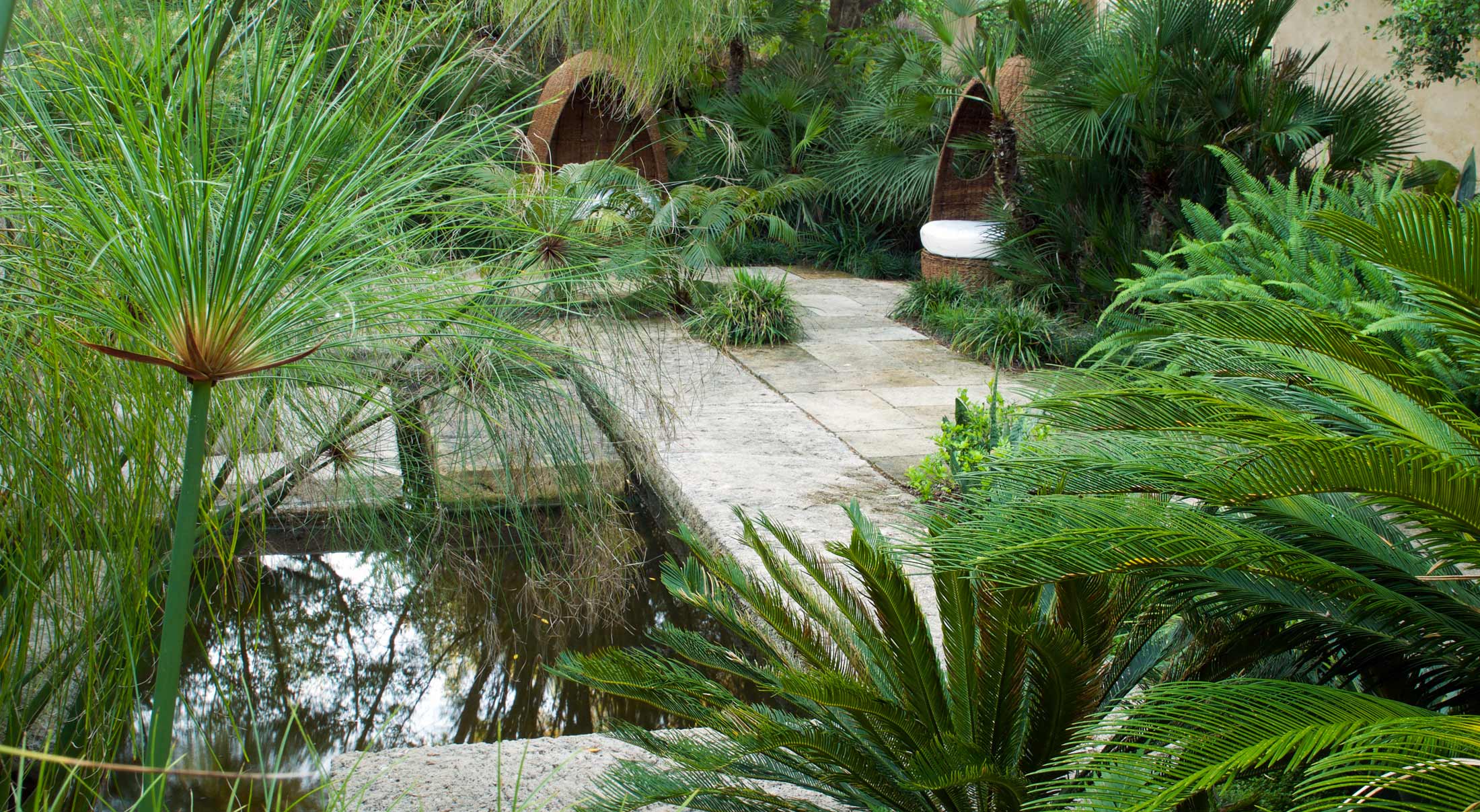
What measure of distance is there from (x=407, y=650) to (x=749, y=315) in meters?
4.23

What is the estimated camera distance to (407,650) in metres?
3.60

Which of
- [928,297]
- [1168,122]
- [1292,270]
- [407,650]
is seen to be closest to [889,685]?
[407,650]

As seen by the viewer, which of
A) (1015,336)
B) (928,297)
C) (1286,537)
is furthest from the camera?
(928,297)

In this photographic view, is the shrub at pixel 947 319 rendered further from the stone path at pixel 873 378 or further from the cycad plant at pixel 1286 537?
the cycad plant at pixel 1286 537

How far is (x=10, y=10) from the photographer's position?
2.21ft

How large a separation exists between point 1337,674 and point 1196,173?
17.5ft

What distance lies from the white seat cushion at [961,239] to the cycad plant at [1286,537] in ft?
19.8

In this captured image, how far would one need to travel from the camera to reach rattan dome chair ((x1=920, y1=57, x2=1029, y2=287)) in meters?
8.16

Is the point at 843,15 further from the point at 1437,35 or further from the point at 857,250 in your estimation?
the point at 1437,35

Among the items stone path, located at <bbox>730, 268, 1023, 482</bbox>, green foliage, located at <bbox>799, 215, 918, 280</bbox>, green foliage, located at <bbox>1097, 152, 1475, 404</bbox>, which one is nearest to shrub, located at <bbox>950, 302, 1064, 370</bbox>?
stone path, located at <bbox>730, 268, 1023, 482</bbox>

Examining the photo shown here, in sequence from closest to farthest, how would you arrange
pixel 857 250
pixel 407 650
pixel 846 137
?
pixel 407 650, pixel 857 250, pixel 846 137

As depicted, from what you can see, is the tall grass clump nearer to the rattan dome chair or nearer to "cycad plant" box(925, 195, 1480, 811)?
"cycad plant" box(925, 195, 1480, 811)

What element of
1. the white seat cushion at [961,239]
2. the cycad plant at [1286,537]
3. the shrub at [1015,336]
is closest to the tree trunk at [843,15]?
the white seat cushion at [961,239]

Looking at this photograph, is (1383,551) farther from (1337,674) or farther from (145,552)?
(145,552)
